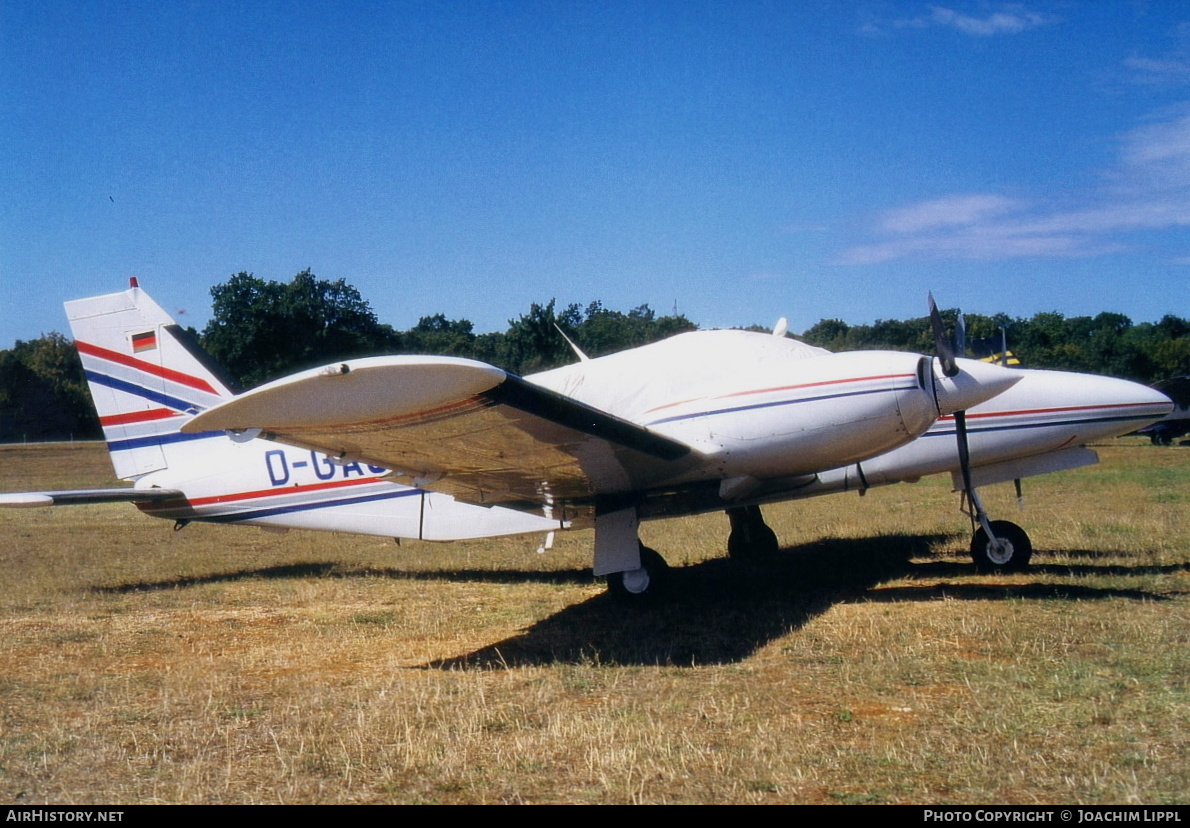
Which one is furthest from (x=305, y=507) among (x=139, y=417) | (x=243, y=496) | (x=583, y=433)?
(x=583, y=433)

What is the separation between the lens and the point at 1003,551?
8.32 metres

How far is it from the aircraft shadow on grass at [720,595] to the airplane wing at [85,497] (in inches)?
39.1

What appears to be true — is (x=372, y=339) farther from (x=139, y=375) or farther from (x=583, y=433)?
(x=583, y=433)

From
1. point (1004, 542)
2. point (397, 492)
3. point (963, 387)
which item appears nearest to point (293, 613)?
point (397, 492)

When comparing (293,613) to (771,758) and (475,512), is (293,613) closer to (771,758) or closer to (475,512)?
(475,512)

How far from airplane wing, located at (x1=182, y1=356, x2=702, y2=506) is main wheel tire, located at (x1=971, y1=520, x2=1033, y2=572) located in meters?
3.61

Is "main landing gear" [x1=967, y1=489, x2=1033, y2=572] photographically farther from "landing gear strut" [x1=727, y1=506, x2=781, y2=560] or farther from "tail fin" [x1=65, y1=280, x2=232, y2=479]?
"tail fin" [x1=65, y1=280, x2=232, y2=479]

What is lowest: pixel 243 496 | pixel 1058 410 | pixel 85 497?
pixel 243 496

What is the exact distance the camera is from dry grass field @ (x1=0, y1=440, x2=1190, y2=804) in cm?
350

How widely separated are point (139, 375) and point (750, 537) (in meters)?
7.39

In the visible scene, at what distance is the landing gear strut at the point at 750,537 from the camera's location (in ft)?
33.6

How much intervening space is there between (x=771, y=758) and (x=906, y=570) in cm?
596

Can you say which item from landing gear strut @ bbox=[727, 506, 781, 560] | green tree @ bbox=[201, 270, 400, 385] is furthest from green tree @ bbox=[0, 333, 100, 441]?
landing gear strut @ bbox=[727, 506, 781, 560]

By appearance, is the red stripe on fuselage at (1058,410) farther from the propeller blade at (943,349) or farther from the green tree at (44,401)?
the green tree at (44,401)
